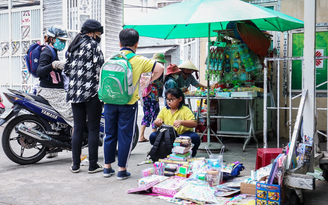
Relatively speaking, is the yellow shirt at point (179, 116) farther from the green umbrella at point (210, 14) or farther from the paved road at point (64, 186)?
the green umbrella at point (210, 14)

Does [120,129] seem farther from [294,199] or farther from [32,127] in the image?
[294,199]

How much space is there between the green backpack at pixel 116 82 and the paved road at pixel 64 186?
0.99 metres

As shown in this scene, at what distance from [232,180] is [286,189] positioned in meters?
0.92

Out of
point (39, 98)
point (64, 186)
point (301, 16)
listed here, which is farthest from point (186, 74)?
point (64, 186)

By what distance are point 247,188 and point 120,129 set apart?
161 centimetres

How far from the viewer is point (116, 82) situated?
410cm

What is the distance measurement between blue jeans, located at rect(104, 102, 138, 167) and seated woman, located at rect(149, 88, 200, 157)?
775 mm

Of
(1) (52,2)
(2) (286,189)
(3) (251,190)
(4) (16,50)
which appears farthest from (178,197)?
(4) (16,50)

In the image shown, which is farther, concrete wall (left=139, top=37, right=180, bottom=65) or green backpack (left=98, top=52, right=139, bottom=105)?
concrete wall (left=139, top=37, right=180, bottom=65)

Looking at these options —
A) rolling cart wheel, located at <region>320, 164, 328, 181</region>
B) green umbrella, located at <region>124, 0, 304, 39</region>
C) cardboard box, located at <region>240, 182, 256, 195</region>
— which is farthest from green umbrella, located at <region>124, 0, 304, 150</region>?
cardboard box, located at <region>240, 182, 256, 195</region>

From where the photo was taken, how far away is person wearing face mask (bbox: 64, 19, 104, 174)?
4.45 metres

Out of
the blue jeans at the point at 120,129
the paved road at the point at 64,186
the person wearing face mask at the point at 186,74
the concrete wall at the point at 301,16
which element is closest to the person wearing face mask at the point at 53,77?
the paved road at the point at 64,186

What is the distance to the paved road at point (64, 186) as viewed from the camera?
3553mm

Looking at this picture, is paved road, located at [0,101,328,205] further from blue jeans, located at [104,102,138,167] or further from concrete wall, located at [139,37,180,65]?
concrete wall, located at [139,37,180,65]
